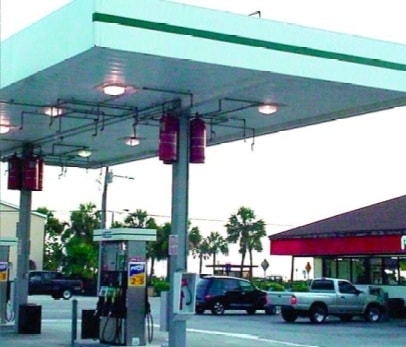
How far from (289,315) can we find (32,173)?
532 inches

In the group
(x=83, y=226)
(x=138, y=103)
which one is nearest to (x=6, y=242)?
(x=138, y=103)

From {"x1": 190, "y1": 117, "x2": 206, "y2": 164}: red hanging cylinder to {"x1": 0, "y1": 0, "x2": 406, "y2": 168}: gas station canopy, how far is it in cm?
31

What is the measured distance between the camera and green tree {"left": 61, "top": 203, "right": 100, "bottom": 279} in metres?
78.3

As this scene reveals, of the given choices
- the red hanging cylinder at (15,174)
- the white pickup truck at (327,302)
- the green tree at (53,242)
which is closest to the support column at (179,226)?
the red hanging cylinder at (15,174)

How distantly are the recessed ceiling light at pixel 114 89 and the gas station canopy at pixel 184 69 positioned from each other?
0.24 ft

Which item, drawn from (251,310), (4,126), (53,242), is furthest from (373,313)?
(53,242)

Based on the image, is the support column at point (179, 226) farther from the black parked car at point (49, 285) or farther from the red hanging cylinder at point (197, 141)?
the black parked car at point (49, 285)

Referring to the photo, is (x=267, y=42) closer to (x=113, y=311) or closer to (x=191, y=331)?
(x=113, y=311)

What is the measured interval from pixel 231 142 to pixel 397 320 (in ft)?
58.1

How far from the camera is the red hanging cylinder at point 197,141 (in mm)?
18078

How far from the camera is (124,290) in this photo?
19469mm

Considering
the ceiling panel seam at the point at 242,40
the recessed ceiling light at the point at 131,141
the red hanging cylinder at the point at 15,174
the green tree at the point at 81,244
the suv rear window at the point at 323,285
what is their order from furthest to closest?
the green tree at the point at 81,244 < the suv rear window at the point at 323,285 < the red hanging cylinder at the point at 15,174 < the recessed ceiling light at the point at 131,141 < the ceiling panel seam at the point at 242,40

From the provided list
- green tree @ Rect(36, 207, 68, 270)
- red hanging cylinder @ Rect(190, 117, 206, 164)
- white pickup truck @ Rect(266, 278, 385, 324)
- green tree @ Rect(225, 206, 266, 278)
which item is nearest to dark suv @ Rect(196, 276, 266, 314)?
white pickup truck @ Rect(266, 278, 385, 324)

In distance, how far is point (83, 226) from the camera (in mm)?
90438
